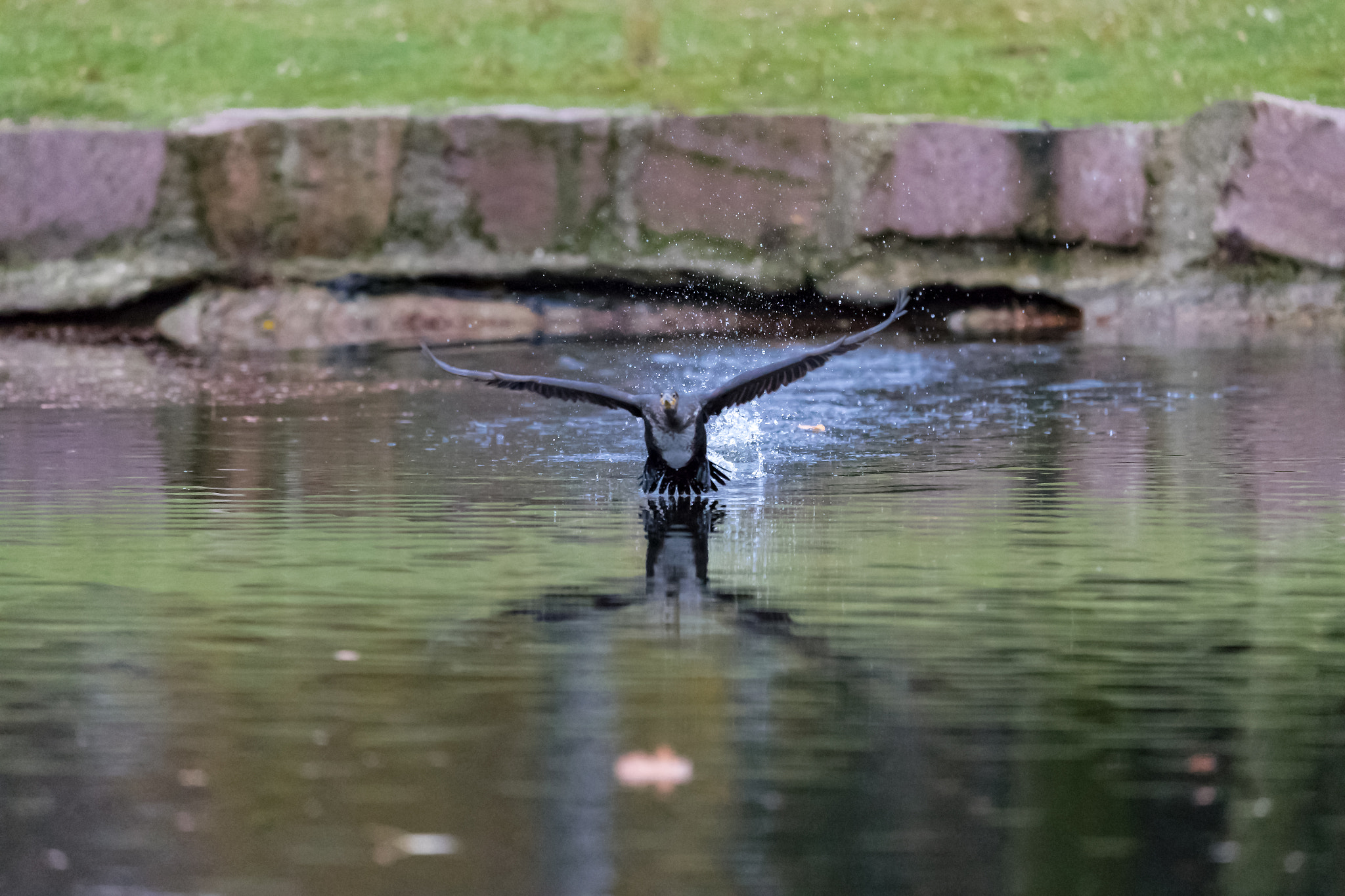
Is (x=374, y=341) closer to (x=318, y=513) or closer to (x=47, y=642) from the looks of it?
(x=318, y=513)

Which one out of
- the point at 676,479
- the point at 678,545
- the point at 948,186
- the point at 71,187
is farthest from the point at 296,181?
the point at 678,545

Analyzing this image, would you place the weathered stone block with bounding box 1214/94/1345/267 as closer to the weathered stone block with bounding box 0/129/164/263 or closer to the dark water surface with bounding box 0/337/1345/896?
the dark water surface with bounding box 0/337/1345/896

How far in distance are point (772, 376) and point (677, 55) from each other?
6.39m

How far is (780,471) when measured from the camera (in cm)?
535

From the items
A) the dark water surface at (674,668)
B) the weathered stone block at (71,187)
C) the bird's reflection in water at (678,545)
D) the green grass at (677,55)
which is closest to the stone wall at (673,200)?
the weathered stone block at (71,187)

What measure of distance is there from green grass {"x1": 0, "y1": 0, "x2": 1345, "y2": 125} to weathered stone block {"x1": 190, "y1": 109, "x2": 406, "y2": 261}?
0.44 m

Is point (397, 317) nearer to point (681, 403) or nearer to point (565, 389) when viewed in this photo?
point (565, 389)

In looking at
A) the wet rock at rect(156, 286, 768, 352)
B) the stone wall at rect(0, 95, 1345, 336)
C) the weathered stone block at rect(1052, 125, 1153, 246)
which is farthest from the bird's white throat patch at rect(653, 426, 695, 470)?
the weathered stone block at rect(1052, 125, 1153, 246)

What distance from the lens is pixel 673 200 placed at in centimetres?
984

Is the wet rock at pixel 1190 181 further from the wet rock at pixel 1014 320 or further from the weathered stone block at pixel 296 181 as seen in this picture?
the weathered stone block at pixel 296 181

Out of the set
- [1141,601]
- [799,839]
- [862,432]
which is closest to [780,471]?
[862,432]

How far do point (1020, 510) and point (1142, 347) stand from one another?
4522 mm

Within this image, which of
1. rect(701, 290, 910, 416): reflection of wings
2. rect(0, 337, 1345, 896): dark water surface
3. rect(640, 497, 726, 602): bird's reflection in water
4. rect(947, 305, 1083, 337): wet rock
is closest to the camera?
rect(0, 337, 1345, 896): dark water surface

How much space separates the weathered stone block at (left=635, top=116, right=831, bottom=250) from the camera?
383 inches
